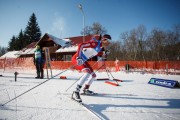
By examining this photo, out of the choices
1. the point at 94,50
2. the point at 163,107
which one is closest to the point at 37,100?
the point at 94,50

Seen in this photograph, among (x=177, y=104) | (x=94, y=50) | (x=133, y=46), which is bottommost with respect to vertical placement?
(x=177, y=104)

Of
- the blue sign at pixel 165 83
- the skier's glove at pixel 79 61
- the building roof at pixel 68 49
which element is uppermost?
the building roof at pixel 68 49

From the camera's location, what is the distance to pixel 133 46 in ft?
176

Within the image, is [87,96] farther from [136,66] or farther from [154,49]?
[154,49]

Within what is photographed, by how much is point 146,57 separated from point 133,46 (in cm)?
613

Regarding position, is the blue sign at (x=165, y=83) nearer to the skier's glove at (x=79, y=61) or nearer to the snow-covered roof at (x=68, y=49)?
the skier's glove at (x=79, y=61)

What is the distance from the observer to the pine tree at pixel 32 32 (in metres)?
57.4

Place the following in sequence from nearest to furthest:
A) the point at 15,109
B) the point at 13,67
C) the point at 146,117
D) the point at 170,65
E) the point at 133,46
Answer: the point at 146,117 → the point at 15,109 → the point at 170,65 → the point at 13,67 → the point at 133,46

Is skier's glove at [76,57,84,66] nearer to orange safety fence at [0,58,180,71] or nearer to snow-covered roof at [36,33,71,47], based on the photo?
orange safety fence at [0,58,180,71]

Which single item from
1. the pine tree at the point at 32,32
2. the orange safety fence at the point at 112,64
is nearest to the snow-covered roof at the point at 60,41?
the orange safety fence at the point at 112,64

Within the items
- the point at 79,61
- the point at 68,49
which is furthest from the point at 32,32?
the point at 79,61

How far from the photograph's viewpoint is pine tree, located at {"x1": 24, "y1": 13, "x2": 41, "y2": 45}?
57438mm

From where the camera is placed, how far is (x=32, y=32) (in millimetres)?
57750

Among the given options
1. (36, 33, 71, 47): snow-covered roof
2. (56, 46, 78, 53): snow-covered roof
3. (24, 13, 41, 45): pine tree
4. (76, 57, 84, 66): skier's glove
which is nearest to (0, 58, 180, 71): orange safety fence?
(56, 46, 78, 53): snow-covered roof
